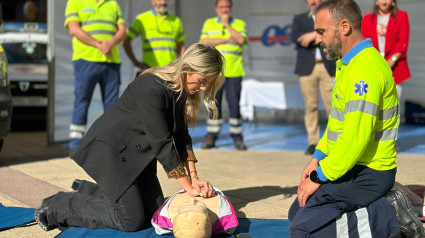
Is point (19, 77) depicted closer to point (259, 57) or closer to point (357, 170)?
point (259, 57)

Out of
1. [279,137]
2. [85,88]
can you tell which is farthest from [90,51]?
[279,137]

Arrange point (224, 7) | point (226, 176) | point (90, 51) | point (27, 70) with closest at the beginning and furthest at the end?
point (226, 176), point (90, 51), point (224, 7), point (27, 70)

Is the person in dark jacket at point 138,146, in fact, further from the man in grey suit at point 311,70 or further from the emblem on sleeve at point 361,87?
the man in grey suit at point 311,70

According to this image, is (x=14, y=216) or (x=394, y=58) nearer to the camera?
(x=14, y=216)

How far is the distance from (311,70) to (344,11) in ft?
14.2

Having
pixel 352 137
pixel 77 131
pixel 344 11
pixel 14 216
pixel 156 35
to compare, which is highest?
pixel 344 11

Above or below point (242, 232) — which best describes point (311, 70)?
above

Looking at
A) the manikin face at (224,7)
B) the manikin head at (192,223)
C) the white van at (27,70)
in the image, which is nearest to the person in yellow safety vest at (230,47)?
the manikin face at (224,7)

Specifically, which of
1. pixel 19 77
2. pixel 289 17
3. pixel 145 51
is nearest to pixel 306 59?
pixel 145 51

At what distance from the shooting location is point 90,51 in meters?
7.78

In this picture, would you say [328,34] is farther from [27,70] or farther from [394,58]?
[27,70]

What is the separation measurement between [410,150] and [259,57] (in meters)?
4.22

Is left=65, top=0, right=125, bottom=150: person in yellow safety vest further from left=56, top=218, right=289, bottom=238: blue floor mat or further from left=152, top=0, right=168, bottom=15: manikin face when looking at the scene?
left=56, top=218, right=289, bottom=238: blue floor mat

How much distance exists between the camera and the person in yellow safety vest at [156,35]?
834 cm
